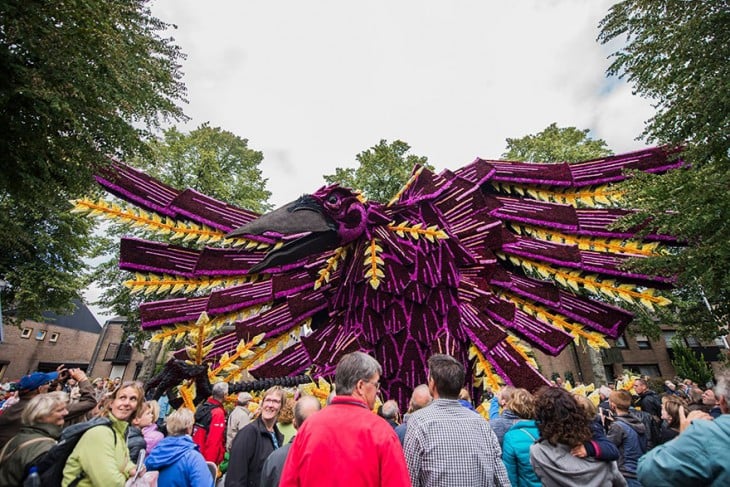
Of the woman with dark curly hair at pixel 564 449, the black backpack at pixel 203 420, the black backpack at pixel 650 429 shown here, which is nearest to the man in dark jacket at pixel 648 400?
the black backpack at pixel 650 429

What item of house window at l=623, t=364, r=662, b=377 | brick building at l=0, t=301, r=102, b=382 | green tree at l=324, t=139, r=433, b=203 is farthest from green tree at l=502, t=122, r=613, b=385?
brick building at l=0, t=301, r=102, b=382

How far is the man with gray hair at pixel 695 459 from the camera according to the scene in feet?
4.15

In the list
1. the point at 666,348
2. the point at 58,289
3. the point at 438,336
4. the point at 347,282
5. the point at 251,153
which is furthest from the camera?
the point at 666,348

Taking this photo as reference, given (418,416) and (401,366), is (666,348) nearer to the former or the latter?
(401,366)

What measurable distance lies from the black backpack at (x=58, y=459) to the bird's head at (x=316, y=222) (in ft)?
5.74

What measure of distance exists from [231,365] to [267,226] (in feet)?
4.94

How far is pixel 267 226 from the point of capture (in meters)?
3.36

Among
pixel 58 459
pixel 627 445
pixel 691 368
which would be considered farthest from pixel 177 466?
pixel 691 368

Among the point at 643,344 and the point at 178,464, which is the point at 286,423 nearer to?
the point at 178,464

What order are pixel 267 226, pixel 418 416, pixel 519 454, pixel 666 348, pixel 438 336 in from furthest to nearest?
pixel 666 348 < pixel 438 336 < pixel 267 226 < pixel 519 454 < pixel 418 416

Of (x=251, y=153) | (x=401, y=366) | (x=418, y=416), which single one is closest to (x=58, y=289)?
(x=251, y=153)

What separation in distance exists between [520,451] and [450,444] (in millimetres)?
913

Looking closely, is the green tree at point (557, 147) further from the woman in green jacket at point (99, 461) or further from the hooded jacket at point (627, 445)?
the woman in green jacket at point (99, 461)

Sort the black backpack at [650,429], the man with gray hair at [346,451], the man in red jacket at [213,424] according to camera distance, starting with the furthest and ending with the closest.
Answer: the black backpack at [650,429]
the man in red jacket at [213,424]
the man with gray hair at [346,451]
